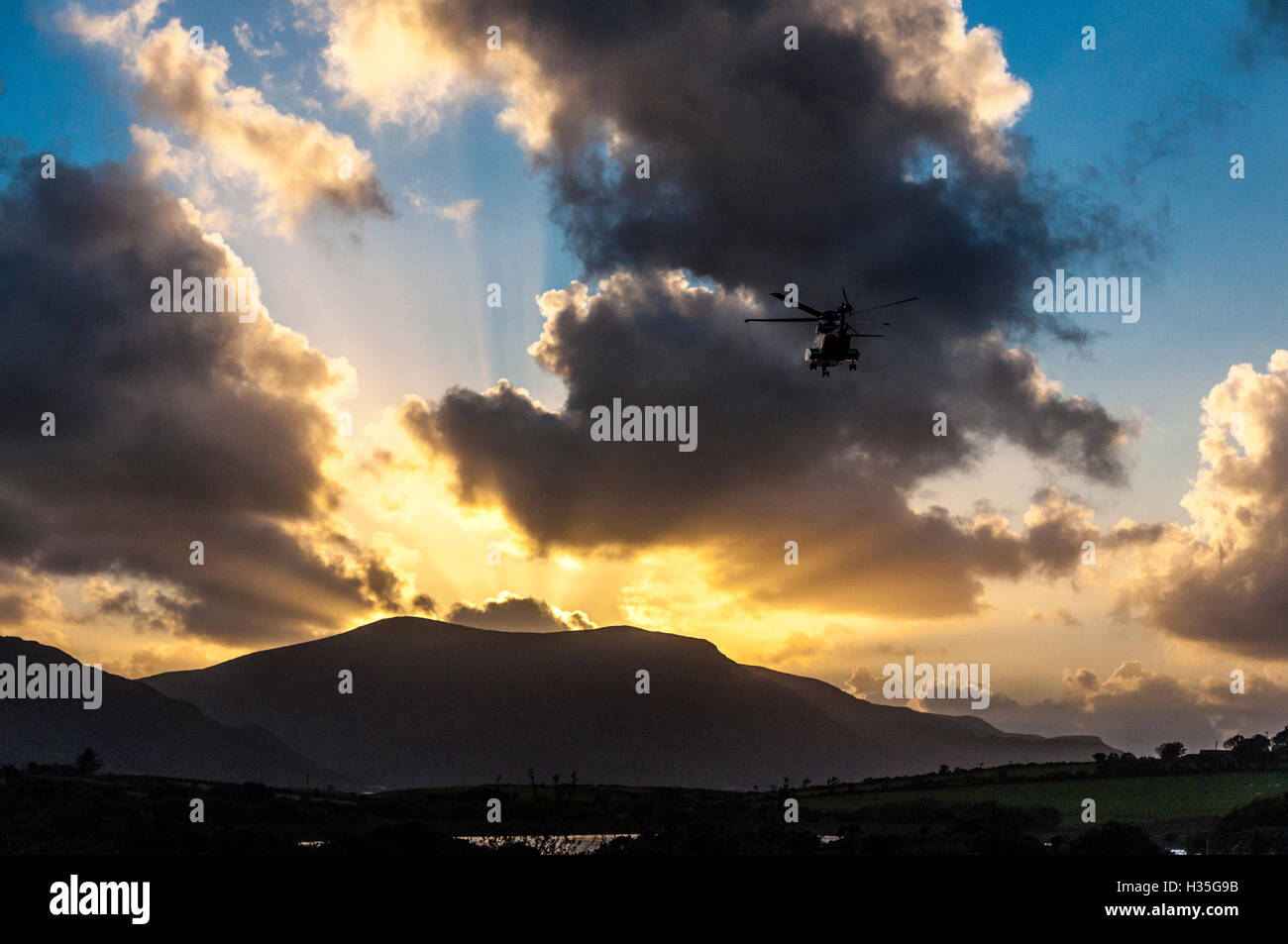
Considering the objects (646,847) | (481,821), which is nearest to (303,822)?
(481,821)

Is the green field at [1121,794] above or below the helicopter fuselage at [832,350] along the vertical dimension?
below

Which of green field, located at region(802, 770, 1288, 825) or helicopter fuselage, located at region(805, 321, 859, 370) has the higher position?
helicopter fuselage, located at region(805, 321, 859, 370)

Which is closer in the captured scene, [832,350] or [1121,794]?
[832,350]

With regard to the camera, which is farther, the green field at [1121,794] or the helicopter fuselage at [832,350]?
the green field at [1121,794]

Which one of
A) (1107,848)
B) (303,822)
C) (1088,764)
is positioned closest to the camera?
(1107,848)

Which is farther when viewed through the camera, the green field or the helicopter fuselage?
the green field

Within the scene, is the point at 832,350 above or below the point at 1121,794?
above
